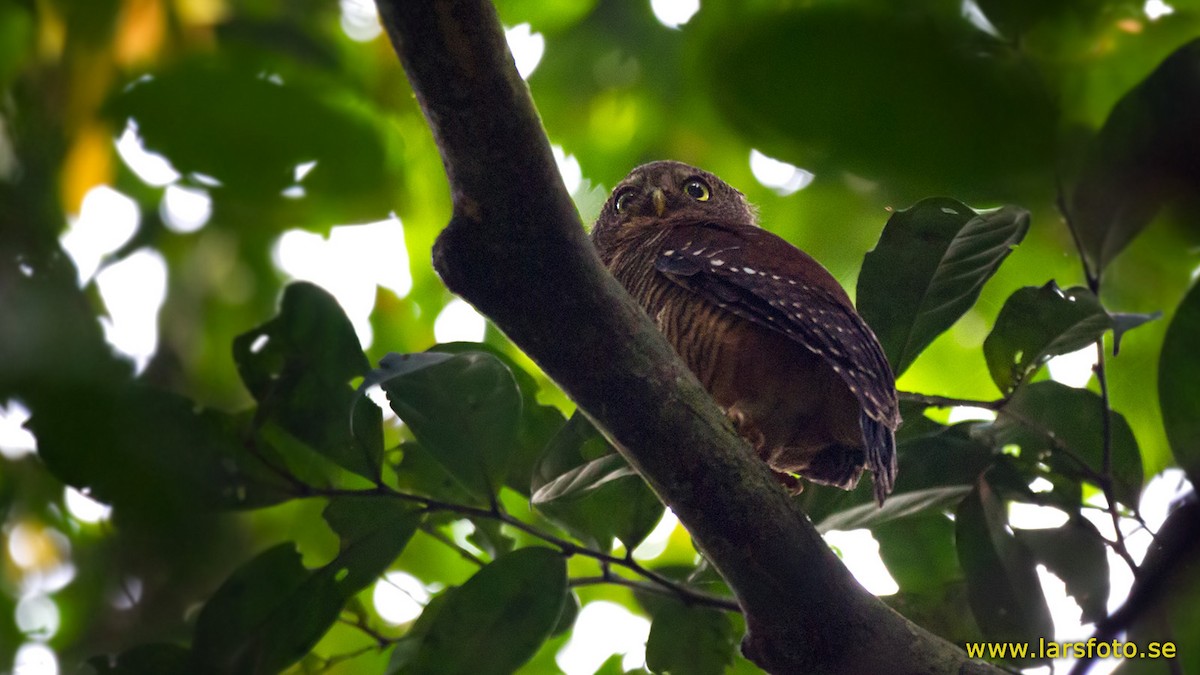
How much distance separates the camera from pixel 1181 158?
2.29 ft

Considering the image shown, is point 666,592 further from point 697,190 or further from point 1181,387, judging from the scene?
point 697,190

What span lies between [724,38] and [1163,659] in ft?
3.88

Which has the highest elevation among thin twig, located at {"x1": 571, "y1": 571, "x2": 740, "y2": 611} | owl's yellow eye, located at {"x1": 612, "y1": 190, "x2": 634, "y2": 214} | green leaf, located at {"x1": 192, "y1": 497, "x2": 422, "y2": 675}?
owl's yellow eye, located at {"x1": 612, "y1": 190, "x2": 634, "y2": 214}

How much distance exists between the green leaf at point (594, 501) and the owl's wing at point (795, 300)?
53 cm

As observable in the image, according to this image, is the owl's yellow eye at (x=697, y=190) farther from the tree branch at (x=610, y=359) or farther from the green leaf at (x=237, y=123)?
the green leaf at (x=237, y=123)

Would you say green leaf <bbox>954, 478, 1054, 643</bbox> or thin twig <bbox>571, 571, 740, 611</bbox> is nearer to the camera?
green leaf <bbox>954, 478, 1054, 643</bbox>

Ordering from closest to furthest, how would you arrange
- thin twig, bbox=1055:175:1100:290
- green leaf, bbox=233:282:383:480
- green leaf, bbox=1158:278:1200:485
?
thin twig, bbox=1055:175:1100:290, green leaf, bbox=1158:278:1200:485, green leaf, bbox=233:282:383:480

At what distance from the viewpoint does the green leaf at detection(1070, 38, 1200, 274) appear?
695mm

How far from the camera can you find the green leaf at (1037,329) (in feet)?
6.46

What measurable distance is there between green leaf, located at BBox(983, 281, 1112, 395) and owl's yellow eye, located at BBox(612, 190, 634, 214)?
236cm

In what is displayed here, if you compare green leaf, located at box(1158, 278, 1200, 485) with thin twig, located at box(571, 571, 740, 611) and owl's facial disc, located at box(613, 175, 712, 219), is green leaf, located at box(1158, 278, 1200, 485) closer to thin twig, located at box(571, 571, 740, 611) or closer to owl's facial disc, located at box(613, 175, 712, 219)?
thin twig, located at box(571, 571, 740, 611)

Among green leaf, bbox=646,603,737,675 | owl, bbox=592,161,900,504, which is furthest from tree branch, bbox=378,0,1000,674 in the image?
owl, bbox=592,161,900,504

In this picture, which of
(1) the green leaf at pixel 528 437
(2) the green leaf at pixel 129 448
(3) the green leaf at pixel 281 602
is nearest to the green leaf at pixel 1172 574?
(2) the green leaf at pixel 129 448

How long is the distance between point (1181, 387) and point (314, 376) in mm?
1473
